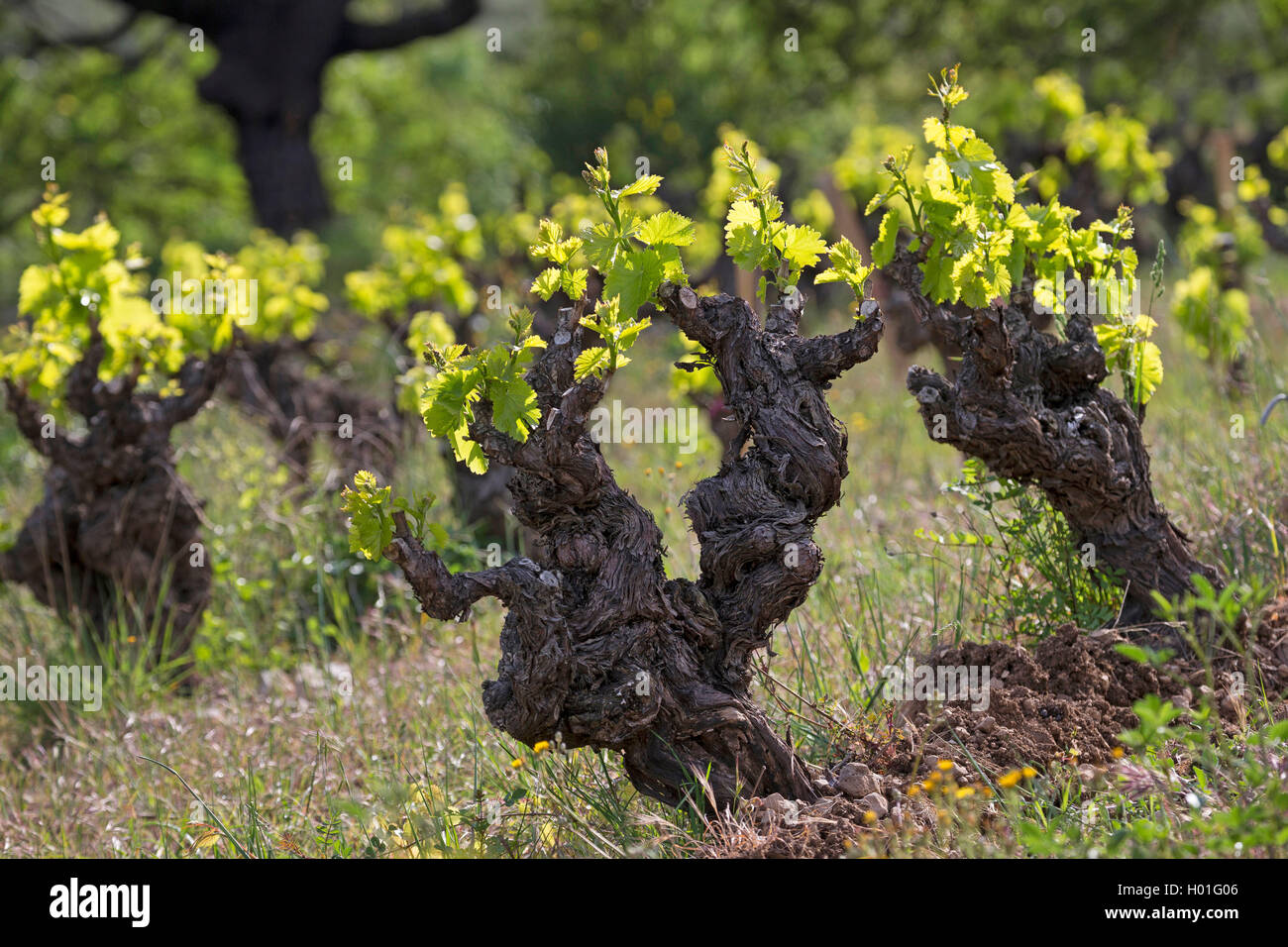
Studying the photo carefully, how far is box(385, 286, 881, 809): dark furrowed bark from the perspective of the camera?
2.61m

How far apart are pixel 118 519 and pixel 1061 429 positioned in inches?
151

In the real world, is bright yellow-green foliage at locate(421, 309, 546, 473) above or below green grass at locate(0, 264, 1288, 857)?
above

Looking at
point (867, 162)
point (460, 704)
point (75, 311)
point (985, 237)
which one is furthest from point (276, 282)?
point (985, 237)

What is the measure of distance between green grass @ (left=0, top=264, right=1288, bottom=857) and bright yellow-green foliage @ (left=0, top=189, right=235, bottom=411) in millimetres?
1094

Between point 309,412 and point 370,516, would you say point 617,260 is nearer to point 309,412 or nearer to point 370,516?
point 370,516

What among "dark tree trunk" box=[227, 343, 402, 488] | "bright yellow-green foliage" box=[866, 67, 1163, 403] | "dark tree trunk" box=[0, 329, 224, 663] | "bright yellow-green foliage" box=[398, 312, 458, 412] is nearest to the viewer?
"bright yellow-green foliage" box=[866, 67, 1163, 403]

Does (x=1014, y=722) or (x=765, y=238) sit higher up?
(x=765, y=238)

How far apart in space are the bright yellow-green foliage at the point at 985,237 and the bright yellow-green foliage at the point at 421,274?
4.19 meters

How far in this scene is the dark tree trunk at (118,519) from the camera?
16.3ft

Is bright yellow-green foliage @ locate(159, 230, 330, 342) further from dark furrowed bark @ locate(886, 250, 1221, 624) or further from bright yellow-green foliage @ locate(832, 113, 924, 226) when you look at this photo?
dark furrowed bark @ locate(886, 250, 1221, 624)

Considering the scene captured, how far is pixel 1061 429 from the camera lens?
3367 mm

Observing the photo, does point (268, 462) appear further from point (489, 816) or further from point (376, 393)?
point (489, 816)

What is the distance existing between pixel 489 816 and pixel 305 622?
2.82m

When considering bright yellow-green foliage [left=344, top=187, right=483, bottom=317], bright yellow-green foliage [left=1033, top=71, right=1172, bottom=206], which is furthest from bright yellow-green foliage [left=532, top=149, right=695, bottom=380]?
bright yellow-green foliage [left=1033, top=71, right=1172, bottom=206]
